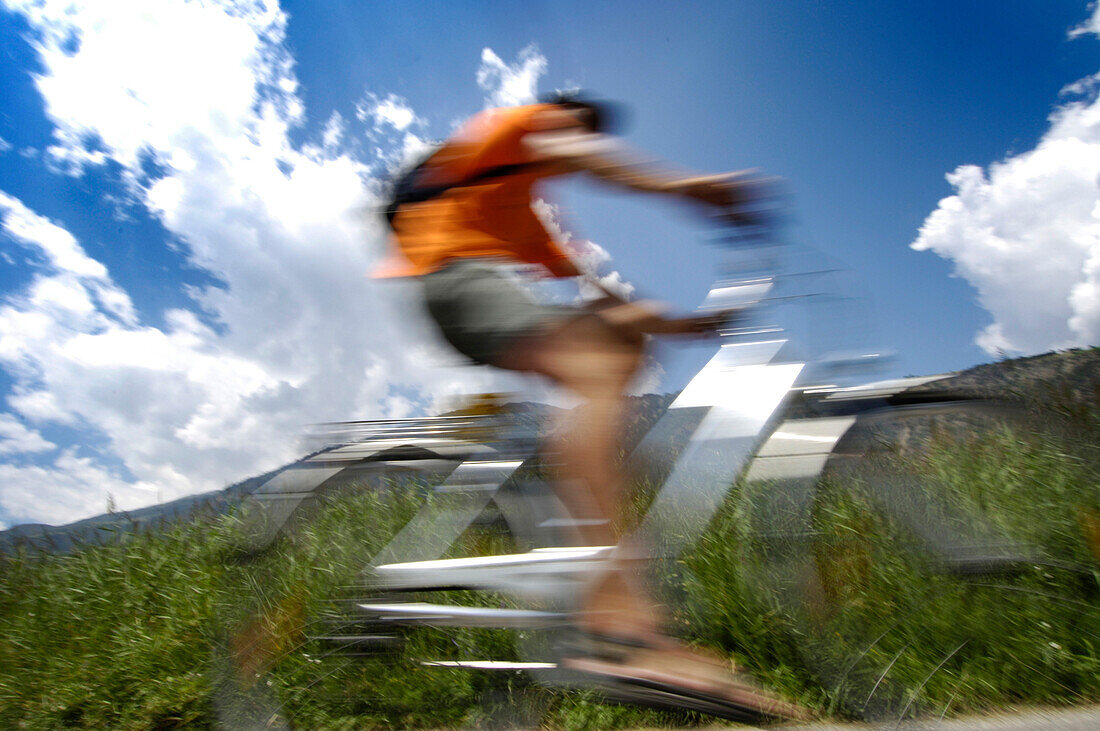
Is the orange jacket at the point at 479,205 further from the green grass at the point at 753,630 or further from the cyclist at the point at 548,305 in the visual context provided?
the green grass at the point at 753,630

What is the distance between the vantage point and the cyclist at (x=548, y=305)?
156cm

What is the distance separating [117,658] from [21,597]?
0.89 metres

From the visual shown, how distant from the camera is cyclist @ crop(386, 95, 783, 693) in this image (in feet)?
5.13

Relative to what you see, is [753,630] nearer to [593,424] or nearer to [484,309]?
[593,424]

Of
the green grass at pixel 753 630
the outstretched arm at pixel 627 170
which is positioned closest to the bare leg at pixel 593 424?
the green grass at pixel 753 630

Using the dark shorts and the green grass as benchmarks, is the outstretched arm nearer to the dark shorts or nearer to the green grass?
the dark shorts

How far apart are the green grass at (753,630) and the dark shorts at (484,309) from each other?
55 centimetres

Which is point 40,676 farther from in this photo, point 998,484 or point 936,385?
point 998,484

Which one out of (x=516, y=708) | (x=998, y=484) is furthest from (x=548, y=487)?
(x=998, y=484)

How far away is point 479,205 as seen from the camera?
68.2 inches

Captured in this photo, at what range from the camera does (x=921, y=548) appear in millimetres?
1905

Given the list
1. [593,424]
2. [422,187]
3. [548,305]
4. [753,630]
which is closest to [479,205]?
[422,187]

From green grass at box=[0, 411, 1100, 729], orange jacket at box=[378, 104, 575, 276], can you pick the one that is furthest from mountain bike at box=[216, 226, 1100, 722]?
orange jacket at box=[378, 104, 575, 276]

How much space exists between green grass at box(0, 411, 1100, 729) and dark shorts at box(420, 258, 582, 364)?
551 millimetres
